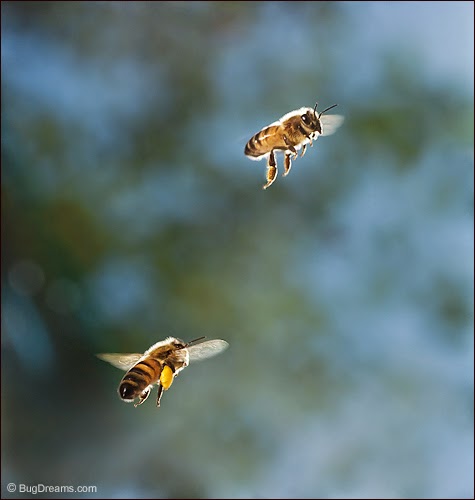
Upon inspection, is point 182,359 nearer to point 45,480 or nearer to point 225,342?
point 225,342

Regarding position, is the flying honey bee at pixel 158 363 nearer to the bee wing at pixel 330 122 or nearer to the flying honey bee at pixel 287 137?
the flying honey bee at pixel 287 137

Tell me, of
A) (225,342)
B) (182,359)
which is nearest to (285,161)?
(225,342)

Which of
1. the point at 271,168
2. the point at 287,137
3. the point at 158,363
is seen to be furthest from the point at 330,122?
the point at 158,363

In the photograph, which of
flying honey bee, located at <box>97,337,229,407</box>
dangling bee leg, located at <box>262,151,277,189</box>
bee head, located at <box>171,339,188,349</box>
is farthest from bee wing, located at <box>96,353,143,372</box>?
dangling bee leg, located at <box>262,151,277,189</box>

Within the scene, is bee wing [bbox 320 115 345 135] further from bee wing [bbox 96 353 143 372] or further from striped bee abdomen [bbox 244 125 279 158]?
bee wing [bbox 96 353 143 372]

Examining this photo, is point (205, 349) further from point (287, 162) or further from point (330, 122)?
point (330, 122)

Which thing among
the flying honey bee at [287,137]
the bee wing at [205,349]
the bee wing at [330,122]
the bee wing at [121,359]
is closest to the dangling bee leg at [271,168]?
the flying honey bee at [287,137]
